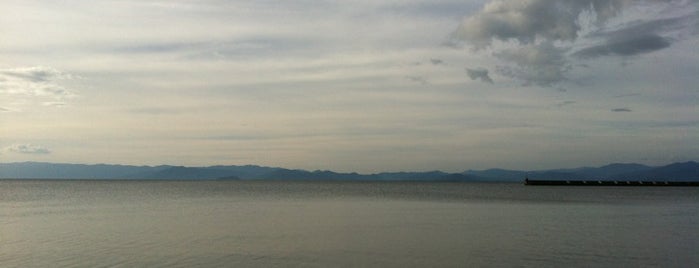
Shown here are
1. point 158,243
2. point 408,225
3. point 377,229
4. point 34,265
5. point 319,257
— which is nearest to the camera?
point 34,265

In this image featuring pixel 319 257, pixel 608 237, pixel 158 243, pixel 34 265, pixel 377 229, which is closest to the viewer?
pixel 34 265

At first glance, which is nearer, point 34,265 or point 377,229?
point 34,265

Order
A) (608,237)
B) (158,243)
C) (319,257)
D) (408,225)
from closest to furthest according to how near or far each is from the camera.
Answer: (319,257) → (158,243) → (608,237) → (408,225)

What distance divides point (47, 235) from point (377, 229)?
71.0ft

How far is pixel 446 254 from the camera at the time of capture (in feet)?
99.7

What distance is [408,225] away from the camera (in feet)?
151

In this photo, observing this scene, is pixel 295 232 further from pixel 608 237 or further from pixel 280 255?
pixel 608 237

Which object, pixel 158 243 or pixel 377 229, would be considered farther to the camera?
pixel 377 229

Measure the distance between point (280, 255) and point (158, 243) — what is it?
840 cm

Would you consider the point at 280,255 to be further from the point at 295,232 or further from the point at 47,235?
the point at 47,235

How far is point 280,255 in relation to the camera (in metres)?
29.7

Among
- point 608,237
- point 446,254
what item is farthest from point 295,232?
point 608,237

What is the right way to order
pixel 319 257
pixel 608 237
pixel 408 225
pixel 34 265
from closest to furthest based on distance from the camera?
pixel 34 265
pixel 319 257
pixel 608 237
pixel 408 225

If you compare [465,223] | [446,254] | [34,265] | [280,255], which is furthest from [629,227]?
[34,265]
